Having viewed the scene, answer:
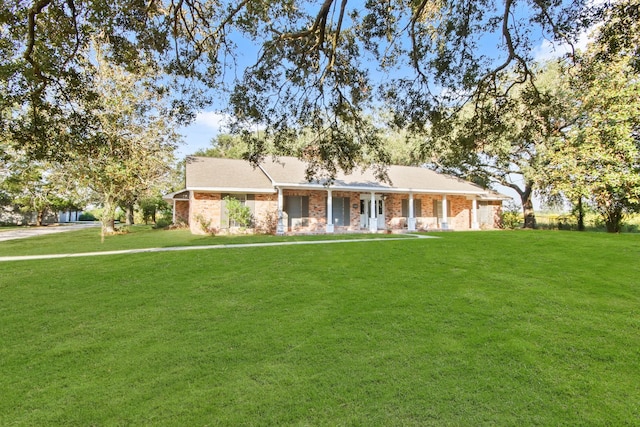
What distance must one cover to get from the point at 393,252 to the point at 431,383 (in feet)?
20.4

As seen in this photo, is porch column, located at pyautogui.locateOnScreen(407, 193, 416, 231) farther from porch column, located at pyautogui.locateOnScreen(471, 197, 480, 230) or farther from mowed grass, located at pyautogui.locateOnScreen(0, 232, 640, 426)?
mowed grass, located at pyautogui.locateOnScreen(0, 232, 640, 426)

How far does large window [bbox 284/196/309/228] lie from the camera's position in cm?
1856

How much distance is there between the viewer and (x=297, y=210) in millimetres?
18719

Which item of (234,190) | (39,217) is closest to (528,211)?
(234,190)

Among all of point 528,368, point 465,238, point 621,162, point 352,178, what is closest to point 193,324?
point 528,368

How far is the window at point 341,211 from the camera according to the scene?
1969cm

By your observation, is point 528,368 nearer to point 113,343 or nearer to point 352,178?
point 113,343

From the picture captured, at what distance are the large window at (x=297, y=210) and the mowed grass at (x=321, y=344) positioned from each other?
10.4m

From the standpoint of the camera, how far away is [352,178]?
2006 centimetres

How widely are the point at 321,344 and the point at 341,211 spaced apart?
1566 cm

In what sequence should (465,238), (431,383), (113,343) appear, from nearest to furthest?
(431,383) < (113,343) < (465,238)

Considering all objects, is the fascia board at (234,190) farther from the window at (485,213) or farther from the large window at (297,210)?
the window at (485,213)

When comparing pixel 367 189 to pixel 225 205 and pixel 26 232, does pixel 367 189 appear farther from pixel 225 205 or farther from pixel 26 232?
pixel 26 232

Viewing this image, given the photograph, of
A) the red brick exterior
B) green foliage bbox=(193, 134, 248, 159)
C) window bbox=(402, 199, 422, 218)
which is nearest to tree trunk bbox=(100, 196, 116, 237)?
the red brick exterior
